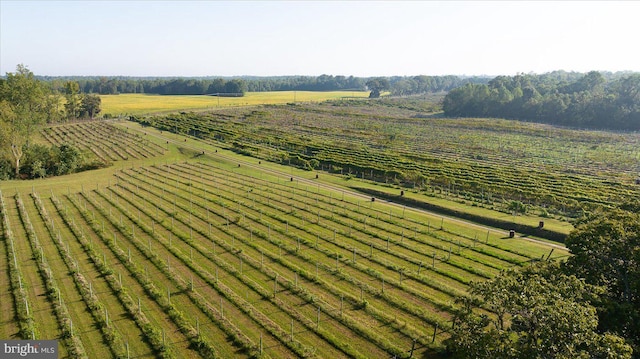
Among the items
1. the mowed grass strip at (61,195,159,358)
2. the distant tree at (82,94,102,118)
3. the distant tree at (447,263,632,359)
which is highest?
the distant tree at (82,94,102,118)

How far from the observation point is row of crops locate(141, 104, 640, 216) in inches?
2446

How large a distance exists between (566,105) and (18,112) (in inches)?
6577

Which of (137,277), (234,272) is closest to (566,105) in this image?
(234,272)

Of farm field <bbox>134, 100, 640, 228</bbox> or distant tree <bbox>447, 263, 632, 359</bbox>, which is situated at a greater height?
distant tree <bbox>447, 263, 632, 359</bbox>

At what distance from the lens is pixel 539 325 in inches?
Answer: 644

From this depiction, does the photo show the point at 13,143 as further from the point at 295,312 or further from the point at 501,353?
the point at 501,353

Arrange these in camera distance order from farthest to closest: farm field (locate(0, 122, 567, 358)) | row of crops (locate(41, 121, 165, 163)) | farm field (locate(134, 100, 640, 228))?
row of crops (locate(41, 121, 165, 163)), farm field (locate(134, 100, 640, 228)), farm field (locate(0, 122, 567, 358))

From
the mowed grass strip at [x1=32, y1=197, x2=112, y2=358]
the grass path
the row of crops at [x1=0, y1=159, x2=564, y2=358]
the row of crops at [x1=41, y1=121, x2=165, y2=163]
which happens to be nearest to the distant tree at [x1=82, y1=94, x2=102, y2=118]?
the row of crops at [x1=41, y1=121, x2=165, y2=163]

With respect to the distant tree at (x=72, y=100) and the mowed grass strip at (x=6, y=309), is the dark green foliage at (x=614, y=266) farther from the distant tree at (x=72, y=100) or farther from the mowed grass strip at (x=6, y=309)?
the distant tree at (x=72, y=100)

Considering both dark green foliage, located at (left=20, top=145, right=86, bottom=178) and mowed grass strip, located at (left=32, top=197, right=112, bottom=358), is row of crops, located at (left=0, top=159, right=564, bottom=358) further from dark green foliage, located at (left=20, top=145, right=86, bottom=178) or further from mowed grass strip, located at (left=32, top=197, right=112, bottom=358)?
dark green foliage, located at (left=20, top=145, right=86, bottom=178)

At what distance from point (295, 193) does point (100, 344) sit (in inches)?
1428

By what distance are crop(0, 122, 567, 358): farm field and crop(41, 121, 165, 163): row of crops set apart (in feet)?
75.3

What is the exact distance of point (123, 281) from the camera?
3297 cm

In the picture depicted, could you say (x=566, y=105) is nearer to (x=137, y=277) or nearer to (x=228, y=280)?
(x=228, y=280)
